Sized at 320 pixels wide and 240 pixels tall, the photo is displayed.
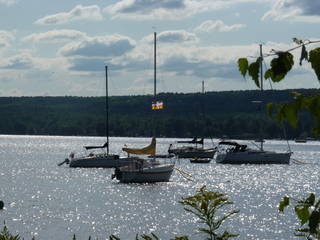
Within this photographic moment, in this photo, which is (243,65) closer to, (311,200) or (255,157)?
(311,200)

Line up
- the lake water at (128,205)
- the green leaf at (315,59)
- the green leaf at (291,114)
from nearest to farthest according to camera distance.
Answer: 1. the green leaf at (315,59)
2. the green leaf at (291,114)
3. the lake water at (128,205)

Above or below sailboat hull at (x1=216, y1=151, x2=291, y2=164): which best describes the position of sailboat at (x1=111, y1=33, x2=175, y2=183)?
above

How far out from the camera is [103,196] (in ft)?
182

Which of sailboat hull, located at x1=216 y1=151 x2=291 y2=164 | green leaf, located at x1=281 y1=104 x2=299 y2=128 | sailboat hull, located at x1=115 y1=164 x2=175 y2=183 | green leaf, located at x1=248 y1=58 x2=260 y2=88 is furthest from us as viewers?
sailboat hull, located at x1=216 y1=151 x2=291 y2=164

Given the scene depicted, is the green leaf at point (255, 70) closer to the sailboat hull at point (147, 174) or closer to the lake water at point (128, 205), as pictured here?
the lake water at point (128, 205)

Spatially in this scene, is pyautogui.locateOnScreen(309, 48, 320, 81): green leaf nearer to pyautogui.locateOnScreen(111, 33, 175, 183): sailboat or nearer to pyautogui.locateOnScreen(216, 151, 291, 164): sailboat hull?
pyautogui.locateOnScreen(111, 33, 175, 183): sailboat

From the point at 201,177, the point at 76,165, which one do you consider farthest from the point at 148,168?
the point at 76,165

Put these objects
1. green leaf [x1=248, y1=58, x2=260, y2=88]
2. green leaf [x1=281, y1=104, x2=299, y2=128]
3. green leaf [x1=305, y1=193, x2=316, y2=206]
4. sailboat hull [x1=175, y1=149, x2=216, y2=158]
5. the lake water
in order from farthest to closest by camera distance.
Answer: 1. sailboat hull [x1=175, y1=149, x2=216, y2=158]
2. the lake water
3. green leaf [x1=305, y1=193, x2=316, y2=206]
4. green leaf [x1=281, y1=104, x2=299, y2=128]
5. green leaf [x1=248, y1=58, x2=260, y2=88]

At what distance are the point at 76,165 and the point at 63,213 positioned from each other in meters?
42.0

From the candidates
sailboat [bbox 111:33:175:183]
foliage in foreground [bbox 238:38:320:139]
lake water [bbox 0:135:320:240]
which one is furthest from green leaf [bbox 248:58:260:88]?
sailboat [bbox 111:33:175:183]

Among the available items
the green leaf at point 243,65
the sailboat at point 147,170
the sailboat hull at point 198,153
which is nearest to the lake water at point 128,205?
the sailboat at point 147,170

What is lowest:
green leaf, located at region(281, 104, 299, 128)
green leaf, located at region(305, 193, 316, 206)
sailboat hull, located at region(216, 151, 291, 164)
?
sailboat hull, located at region(216, 151, 291, 164)

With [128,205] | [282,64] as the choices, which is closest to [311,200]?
[282,64]

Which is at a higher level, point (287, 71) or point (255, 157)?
point (287, 71)
